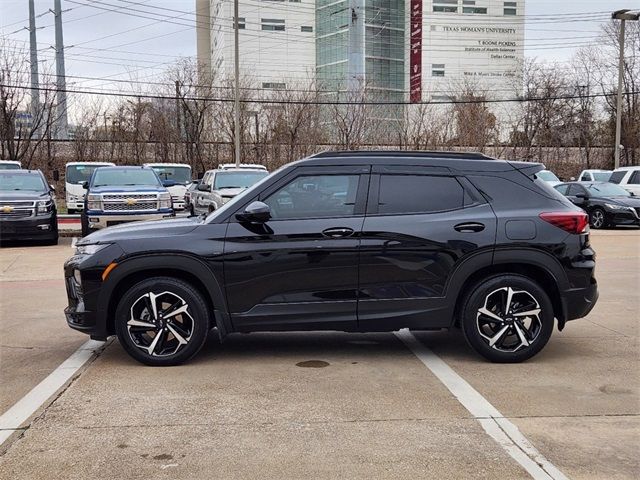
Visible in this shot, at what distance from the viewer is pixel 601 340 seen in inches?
268

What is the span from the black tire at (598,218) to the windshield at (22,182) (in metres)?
16.7

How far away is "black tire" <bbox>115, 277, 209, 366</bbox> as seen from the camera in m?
5.70

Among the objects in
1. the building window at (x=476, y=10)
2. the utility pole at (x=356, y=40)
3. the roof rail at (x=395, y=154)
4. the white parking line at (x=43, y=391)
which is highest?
the building window at (x=476, y=10)

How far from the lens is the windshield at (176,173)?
85.9 feet

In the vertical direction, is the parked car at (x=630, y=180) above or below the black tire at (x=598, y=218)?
above

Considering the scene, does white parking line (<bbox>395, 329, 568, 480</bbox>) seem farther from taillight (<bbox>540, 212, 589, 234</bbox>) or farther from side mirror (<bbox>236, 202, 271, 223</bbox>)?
side mirror (<bbox>236, 202, 271, 223</bbox>)

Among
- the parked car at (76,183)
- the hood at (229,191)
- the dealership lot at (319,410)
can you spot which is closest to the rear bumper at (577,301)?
the dealership lot at (319,410)

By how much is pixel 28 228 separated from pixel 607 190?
1786 centimetres

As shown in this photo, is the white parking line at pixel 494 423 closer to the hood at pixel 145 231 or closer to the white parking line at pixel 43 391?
the hood at pixel 145 231

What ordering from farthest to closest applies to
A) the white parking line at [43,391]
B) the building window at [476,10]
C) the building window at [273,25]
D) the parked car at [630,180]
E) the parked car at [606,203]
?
the building window at [476,10] → the building window at [273,25] → the parked car at [630,180] → the parked car at [606,203] → the white parking line at [43,391]

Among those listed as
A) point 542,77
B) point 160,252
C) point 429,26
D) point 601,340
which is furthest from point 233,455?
point 429,26

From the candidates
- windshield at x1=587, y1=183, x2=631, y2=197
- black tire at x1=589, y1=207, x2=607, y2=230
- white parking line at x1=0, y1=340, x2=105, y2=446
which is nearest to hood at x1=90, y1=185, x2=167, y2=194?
white parking line at x1=0, y1=340, x2=105, y2=446

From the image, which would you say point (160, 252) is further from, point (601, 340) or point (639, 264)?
point (639, 264)

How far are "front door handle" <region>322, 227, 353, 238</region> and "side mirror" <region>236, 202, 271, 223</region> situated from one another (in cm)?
53
